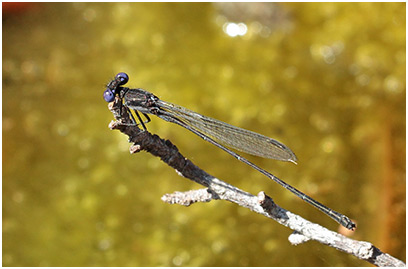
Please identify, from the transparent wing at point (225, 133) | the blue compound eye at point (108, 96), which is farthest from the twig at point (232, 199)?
the transparent wing at point (225, 133)

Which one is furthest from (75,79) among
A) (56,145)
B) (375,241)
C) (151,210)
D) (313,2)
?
(375,241)

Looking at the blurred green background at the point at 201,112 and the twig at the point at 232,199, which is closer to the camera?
the twig at the point at 232,199

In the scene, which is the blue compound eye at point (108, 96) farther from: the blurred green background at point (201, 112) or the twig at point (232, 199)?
the blurred green background at point (201, 112)

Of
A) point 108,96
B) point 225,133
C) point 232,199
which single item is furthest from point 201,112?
point 232,199

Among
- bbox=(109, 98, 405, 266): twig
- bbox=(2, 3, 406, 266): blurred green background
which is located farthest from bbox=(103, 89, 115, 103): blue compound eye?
bbox=(2, 3, 406, 266): blurred green background

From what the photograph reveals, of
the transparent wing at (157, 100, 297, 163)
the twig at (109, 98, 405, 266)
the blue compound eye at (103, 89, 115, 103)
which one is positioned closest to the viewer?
the twig at (109, 98, 405, 266)

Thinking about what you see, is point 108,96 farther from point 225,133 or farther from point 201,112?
point 201,112

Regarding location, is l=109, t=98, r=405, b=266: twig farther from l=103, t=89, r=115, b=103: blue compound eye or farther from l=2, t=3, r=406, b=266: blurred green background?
l=2, t=3, r=406, b=266: blurred green background
